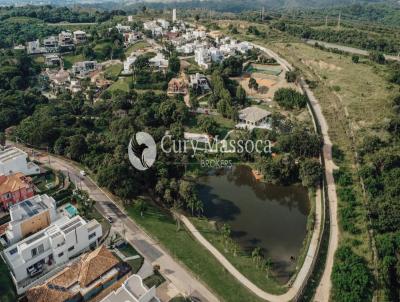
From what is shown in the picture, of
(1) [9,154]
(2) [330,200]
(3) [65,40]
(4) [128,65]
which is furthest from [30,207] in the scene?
(3) [65,40]

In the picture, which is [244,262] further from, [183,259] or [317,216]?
[317,216]

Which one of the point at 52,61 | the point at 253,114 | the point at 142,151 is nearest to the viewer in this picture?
the point at 142,151

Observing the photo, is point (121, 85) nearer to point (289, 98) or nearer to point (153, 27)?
point (289, 98)

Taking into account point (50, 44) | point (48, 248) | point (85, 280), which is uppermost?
point (50, 44)

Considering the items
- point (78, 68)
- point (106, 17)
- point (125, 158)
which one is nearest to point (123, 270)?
point (125, 158)

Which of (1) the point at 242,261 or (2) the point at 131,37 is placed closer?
(1) the point at 242,261

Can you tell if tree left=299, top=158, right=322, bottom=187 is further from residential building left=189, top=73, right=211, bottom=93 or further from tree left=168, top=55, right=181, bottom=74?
tree left=168, top=55, right=181, bottom=74

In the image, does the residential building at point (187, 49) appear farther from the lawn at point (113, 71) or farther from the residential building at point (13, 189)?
the residential building at point (13, 189)

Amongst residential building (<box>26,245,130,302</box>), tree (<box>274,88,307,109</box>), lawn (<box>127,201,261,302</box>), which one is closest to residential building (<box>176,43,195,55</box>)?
tree (<box>274,88,307,109</box>)

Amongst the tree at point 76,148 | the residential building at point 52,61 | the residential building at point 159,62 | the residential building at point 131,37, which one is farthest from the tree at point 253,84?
the residential building at point 52,61
